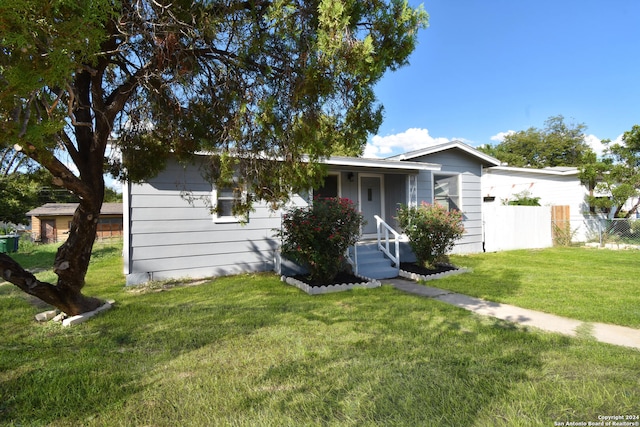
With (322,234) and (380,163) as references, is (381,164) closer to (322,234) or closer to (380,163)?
(380,163)

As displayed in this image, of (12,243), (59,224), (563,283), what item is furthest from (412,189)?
(59,224)

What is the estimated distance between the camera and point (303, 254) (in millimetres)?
6547

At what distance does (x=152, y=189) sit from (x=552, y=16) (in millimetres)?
11671

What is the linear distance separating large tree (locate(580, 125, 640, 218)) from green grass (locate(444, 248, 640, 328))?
3.33 metres

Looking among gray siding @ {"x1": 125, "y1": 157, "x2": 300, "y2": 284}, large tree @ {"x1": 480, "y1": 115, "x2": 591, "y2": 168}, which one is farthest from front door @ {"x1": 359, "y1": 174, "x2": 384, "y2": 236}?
large tree @ {"x1": 480, "y1": 115, "x2": 591, "y2": 168}

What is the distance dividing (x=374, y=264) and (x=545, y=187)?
11.8m

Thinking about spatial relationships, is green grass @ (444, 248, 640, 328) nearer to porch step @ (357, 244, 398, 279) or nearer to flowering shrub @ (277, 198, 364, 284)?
porch step @ (357, 244, 398, 279)

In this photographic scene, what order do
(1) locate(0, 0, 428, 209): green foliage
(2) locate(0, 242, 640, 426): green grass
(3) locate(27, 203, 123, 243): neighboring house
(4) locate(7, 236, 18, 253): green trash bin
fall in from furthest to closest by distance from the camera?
(3) locate(27, 203, 123, 243): neighboring house
(4) locate(7, 236, 18, 253): green trash bin
(1) locate(0, 0, 428, 209): green foliage
(2) locate(0, 242, 640, 426): green grass

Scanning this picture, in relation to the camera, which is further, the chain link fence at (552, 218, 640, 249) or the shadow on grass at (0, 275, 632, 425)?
the chain link fence at (552, 218, 640, 249)

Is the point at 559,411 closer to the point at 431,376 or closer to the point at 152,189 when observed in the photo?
the point at 431,376

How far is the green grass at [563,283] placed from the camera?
4723 mm

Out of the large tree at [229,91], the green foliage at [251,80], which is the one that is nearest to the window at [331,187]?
the large tree at [229,91]

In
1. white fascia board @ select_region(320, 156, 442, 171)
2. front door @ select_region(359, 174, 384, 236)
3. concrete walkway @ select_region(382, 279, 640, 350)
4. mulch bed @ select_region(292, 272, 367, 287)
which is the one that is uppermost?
white fascia board @ select_region(320, 156, 442, 171)

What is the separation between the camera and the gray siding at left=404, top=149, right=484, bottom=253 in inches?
424
